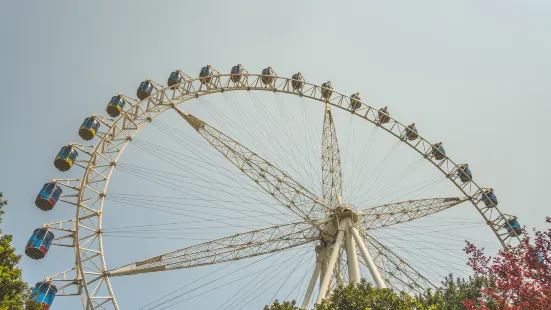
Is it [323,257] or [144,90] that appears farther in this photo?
[144,90]

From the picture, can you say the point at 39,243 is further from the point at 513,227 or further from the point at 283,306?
the point at 513,227

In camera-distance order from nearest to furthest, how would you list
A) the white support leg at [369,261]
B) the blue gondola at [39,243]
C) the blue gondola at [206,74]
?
the white support leg at [369,261] → the blue gondola at [39,243] → the blue gondola at [206,74]

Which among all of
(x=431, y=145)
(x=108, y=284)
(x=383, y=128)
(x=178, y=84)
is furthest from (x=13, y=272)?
(x=431, y=145)

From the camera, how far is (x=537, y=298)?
13.8 m

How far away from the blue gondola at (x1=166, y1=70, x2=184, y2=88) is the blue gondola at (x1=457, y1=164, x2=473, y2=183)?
72.1 ft

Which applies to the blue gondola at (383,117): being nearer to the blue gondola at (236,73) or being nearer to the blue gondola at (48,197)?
the blue gondola at (236,73)

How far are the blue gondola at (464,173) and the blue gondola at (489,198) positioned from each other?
5.21 feet

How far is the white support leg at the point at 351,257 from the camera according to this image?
2466 cm

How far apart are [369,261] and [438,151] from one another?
49.3 ft

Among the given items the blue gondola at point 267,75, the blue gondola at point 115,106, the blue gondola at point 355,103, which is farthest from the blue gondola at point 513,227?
the blue gondola at point 115,106

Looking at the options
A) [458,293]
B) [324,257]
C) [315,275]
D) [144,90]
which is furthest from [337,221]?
[144,90]

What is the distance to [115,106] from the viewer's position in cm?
3052

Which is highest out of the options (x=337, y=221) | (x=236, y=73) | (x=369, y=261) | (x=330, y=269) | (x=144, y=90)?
(x=236, y=73)

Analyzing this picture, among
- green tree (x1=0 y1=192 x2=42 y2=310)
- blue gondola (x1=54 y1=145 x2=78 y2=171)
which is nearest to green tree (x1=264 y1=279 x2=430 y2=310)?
green tree (x1=0 y1=192 x2=42 y2=310)
